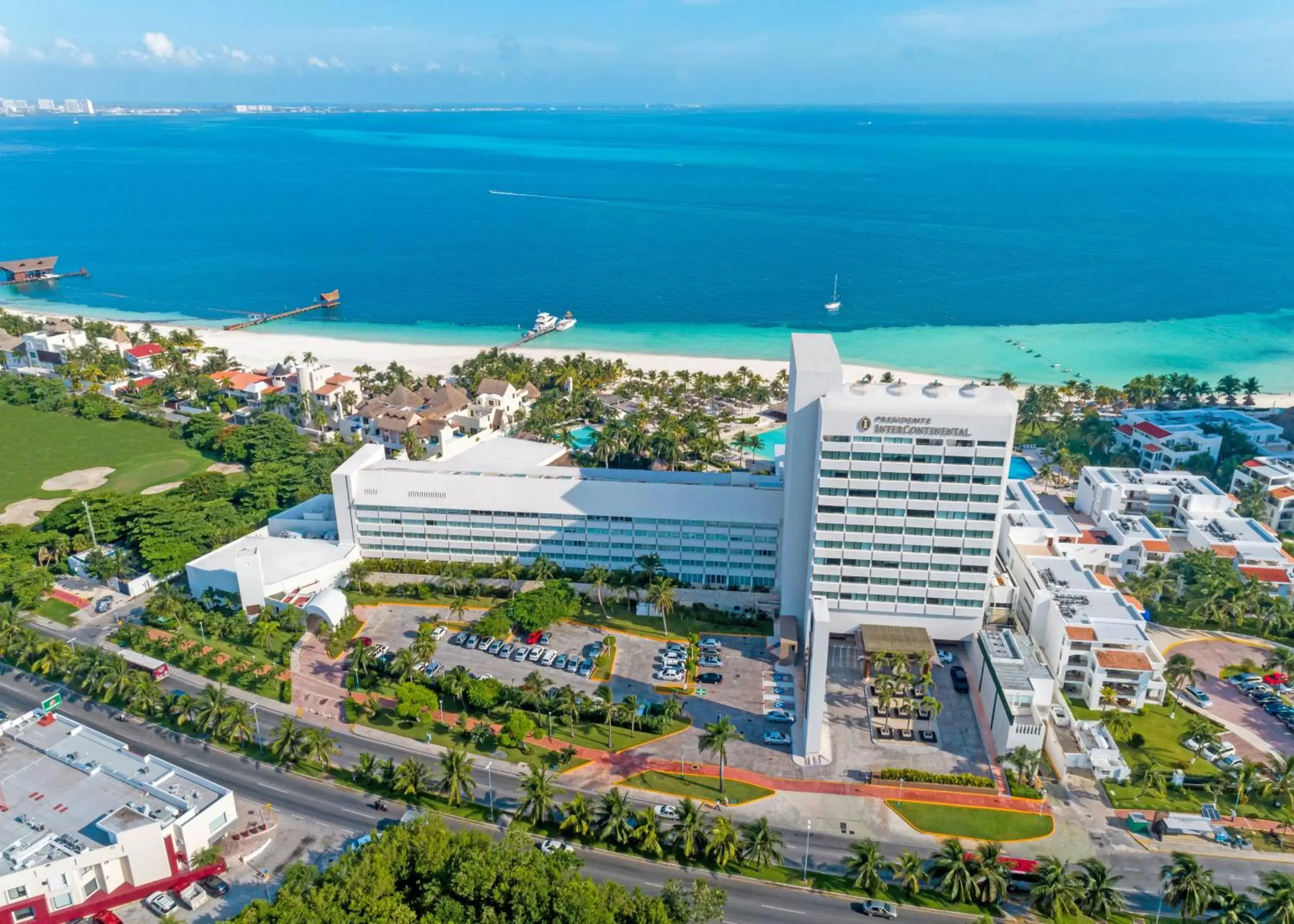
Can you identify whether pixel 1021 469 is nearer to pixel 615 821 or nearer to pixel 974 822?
pixel 974 822

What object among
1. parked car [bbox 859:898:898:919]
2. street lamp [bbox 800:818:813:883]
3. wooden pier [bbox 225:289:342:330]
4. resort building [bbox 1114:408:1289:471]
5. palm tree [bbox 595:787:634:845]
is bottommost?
street lamp [bbox 800:818:813:883]

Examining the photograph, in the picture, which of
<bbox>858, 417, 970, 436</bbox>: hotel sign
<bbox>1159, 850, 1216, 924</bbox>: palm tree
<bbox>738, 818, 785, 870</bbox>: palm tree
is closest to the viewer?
<bbox>1159, 850, 1216, 924</bbox>: palm tree

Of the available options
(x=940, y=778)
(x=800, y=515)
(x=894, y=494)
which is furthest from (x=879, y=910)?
(x=800, y=515)

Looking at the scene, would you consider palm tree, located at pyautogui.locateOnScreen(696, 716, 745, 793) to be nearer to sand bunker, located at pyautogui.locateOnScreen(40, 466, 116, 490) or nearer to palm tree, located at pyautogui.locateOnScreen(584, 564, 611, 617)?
palm tree, located at pyautogui.locateOnScreen(584, 564, 611, 617)

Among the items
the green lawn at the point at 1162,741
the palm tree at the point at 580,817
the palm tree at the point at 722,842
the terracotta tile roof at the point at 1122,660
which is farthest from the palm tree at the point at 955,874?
the terracotta tile roof at the point at 1122,660

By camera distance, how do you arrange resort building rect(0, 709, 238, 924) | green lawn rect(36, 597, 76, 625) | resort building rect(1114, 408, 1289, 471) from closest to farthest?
resort building rect(0, 709, 238, 924), green lawn rect(36, 597, 76, 625), resort building rect(1114, 408, 1289, 471)

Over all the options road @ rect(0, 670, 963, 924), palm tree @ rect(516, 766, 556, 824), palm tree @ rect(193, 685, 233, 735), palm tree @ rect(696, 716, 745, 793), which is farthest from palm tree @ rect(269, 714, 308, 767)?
palm tree @ rect(696, 716, 745, 793)
